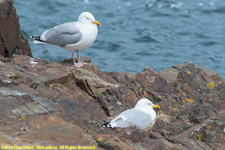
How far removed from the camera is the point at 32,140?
436cm

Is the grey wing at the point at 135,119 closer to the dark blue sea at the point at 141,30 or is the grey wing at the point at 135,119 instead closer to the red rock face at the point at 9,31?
the red rock face at the point at 9,31

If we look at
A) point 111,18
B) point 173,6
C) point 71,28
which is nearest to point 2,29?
point 71,28

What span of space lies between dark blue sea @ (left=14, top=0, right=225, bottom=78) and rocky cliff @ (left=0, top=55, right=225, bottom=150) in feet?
22.0

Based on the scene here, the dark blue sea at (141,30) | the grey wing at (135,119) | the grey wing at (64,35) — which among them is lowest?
the dark blue sea at (141,30)

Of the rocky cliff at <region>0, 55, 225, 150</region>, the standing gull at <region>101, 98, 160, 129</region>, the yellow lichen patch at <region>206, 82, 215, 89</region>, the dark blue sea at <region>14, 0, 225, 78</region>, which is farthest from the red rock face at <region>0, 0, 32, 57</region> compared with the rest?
the dark blue sea at <region>14, 0, 225, 78</region>

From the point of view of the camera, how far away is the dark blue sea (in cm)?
1619

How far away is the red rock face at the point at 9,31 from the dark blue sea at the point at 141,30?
252 inches

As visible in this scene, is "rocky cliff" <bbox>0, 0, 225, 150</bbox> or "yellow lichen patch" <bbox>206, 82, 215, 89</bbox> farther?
"yellow lichen patch" <bbox>206, 82, 215, 89</bbox>

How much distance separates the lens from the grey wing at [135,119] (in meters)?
6.17

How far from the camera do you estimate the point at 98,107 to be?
6.96 m

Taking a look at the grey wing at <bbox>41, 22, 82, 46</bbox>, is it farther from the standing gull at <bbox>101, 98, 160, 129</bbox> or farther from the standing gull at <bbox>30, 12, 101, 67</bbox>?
the standing gull at <bbox>101, 98, 160, 129</bbox>

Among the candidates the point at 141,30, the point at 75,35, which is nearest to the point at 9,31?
the point at 75,35

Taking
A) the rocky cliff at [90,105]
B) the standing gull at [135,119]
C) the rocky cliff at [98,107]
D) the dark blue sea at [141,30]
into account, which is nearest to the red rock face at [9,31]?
the rocky cliff at [90,105]

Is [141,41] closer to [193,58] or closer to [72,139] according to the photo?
[193,58]
